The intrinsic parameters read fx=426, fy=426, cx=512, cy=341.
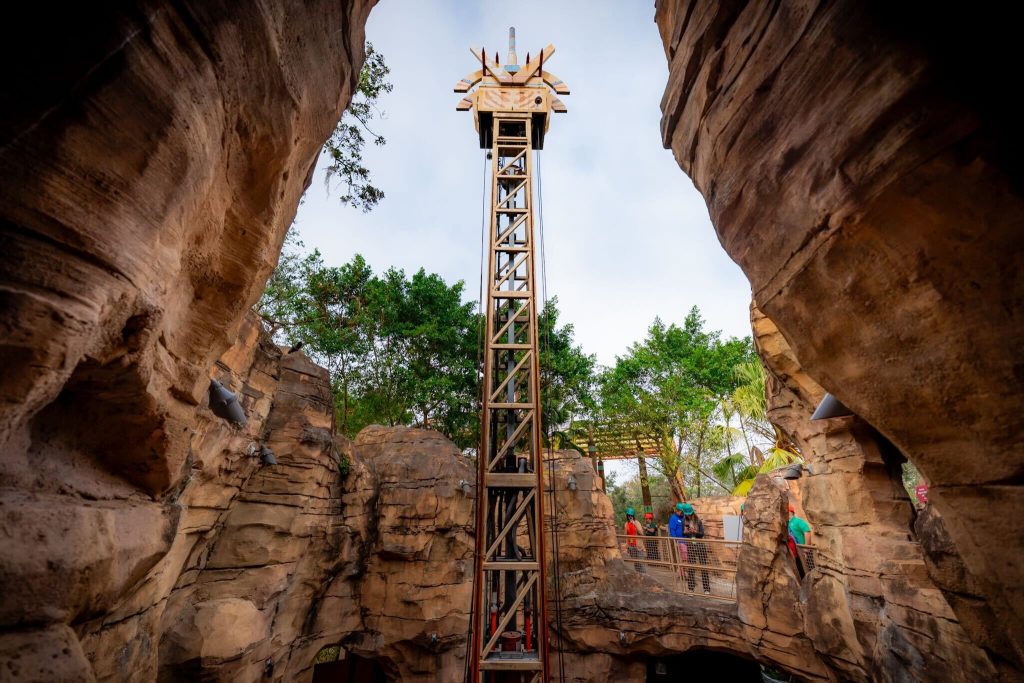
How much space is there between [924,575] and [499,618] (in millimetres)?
5576

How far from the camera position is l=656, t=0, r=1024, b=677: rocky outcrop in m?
1.83

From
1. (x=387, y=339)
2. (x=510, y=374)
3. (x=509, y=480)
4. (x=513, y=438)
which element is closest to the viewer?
(x=509, y=480)

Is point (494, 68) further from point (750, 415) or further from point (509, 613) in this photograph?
point (750, 415)

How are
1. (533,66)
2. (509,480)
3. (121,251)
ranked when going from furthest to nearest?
1. (533,66)
2. (509,480)
3. (121,251)

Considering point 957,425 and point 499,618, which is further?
point 499,618

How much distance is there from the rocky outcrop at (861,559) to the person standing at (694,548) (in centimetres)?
302

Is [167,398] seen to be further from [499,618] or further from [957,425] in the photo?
[499,618]

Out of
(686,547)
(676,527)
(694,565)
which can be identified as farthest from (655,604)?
(676,527)

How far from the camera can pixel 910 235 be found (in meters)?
2.04

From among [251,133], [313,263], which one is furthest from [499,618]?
[313,263]

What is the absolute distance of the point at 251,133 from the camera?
2.68 metres

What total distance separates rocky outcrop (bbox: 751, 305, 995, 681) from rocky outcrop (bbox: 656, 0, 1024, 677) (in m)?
3.43

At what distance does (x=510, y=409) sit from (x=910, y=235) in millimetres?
5682

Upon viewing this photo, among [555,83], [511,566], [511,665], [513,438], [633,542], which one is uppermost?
[555,83]
